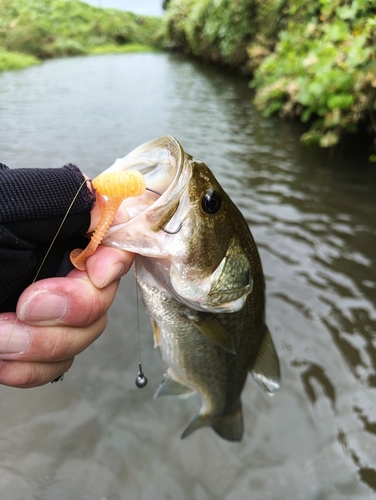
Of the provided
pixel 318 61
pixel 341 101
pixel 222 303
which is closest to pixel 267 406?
pixel 222 303

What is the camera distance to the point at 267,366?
187 centimetres

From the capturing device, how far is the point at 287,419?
8.30 ft

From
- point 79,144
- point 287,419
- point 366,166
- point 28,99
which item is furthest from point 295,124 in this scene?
point 287,419

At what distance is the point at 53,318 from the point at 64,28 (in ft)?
102

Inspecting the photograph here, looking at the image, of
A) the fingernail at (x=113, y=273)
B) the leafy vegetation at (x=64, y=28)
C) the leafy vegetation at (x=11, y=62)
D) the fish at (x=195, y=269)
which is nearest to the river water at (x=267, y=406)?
the fish at (x=195, y=269)

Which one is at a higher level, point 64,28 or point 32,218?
point 64,28

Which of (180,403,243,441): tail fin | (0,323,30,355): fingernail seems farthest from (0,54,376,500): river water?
(0,323,30,355): fingernail

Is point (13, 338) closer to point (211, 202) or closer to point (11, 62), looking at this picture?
point (211, 202)

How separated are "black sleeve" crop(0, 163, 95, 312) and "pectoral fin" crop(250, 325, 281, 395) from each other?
1214 millimetres

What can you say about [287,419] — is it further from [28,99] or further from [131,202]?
[28,99]

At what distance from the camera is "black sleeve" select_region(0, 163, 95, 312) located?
0.92 metres

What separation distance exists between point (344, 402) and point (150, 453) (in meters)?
1.43

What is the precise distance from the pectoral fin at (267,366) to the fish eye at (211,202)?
89 cm

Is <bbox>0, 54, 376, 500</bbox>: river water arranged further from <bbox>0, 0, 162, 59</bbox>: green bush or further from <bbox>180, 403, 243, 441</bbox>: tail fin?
<bbox>0, 0, 162, 59</bbox>: green bush
